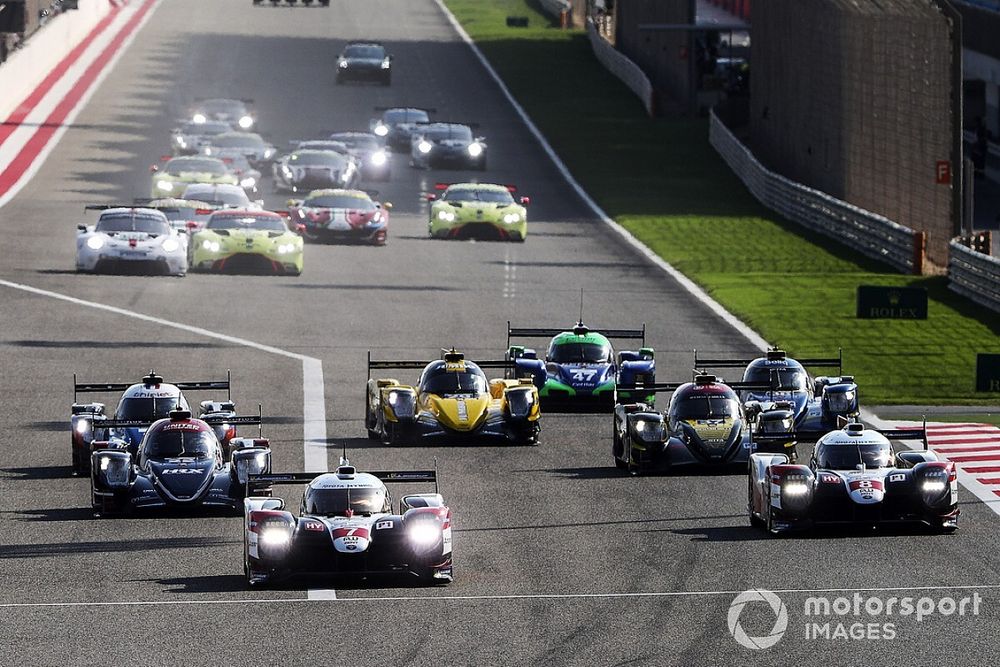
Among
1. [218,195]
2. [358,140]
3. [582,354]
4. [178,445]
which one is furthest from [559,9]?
[178,445]

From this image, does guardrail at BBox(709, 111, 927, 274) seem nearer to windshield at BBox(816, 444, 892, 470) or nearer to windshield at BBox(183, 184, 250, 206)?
windshield at BBox(183, 184, 250, 206)

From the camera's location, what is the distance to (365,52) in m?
104

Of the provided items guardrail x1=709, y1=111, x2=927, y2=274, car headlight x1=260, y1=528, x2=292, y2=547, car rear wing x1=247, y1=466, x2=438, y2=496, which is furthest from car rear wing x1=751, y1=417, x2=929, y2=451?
guardrail x1=709, y1=111, x2=927, y2=274

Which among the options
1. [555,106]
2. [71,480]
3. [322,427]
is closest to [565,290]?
[322,427]

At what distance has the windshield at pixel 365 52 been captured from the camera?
10425 cm

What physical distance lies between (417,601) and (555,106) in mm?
74620

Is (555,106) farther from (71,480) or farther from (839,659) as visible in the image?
(839,659)

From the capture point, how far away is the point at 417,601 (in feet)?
78.4

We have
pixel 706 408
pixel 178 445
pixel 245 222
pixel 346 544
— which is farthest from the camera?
pixel 245 222

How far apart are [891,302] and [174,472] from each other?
1827 cm

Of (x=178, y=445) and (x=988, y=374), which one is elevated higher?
(x=988, y=374)

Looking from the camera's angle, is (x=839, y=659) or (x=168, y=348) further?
(x=168, y=348)

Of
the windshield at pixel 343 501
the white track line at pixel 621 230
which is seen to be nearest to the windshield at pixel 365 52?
the white track line at pixel 621 230

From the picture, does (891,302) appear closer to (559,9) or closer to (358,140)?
(358,140)
